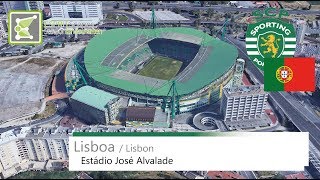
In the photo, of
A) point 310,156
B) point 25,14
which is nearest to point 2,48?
point 25,14

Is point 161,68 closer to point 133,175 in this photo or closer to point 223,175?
point 223,175

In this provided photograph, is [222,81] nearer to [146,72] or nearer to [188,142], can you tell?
[146,72]

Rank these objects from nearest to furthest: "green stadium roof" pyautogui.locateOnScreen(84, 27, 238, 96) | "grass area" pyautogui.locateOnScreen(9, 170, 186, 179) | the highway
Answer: "grass area" pyautogui.locateOnScreen(9, 170, 186, 179), the highway, "green stadium roof" pyautogui.locateOnScreen(84, 27, 238, 96)

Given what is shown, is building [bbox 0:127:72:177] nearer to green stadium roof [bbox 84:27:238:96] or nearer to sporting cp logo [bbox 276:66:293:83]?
green stadium roof [bbox 84:27:238:96]

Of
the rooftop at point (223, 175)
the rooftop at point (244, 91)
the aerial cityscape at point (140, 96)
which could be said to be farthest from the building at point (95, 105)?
the rooftop at point (223, 175)

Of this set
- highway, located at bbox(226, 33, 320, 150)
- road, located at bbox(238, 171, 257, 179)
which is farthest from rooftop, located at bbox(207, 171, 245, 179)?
highway, located at bbox(226, 33, 320, 150)

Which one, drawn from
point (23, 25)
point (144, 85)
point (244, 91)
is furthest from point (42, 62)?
point (244, 91)

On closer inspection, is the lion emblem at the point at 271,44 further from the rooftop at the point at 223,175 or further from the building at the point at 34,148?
the building at the point at 34,148
